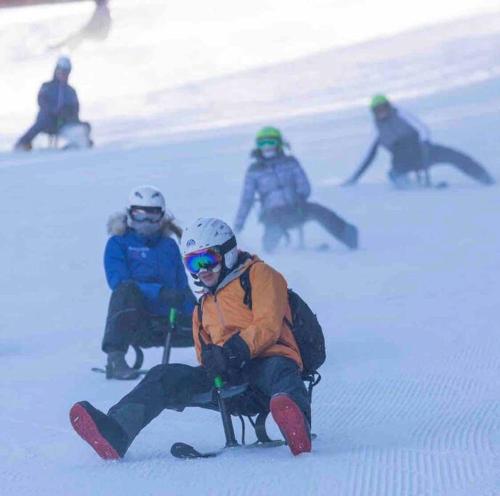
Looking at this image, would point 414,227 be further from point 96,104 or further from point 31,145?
point 96,104

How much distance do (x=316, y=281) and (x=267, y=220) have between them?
63.5 inches

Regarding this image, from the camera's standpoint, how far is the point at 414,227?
1377 centimetres

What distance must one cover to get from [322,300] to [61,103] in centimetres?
971

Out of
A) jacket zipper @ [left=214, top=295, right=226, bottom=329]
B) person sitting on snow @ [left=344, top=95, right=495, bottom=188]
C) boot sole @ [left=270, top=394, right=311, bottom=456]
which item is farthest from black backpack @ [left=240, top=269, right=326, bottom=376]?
person sitting on snow @ [left=344, top=95, right=495, bottom=188]

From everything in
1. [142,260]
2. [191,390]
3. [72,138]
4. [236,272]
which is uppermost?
[236,272]

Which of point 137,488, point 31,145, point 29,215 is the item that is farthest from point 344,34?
point 137,488

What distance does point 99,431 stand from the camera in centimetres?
510

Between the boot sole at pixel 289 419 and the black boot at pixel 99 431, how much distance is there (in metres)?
0.60

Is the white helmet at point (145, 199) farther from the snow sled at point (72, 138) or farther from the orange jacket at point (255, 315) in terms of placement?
the snow sled at point (72, 138)

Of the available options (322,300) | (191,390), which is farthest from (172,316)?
(322,300)

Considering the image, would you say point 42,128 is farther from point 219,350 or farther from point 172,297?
point 219,350

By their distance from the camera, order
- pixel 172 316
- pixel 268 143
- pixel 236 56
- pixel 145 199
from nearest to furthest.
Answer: pixel 172 316
pixel 145 199
pixel 268 143
pixel 236 56

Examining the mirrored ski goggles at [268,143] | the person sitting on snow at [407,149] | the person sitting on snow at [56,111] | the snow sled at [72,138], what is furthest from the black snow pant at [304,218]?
the person sitting on snow at [56,111]

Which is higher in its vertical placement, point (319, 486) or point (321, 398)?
point (319, 486)
